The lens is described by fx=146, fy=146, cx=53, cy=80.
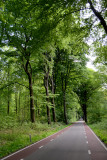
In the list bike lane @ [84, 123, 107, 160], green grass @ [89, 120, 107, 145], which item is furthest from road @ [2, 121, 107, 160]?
green grass @ [89, 120, 107, 145]

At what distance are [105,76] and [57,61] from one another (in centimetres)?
1058

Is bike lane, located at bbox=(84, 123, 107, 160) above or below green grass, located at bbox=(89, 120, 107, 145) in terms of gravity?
above

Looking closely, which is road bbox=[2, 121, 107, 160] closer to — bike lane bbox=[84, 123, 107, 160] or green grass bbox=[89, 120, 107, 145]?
bike lane bbox=[84, 123, 107, 160]

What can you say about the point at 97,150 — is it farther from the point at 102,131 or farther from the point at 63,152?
the point at 102,131

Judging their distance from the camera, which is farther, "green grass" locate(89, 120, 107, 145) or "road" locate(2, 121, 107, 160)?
"green grass" locate(89, 120, 107, 145)

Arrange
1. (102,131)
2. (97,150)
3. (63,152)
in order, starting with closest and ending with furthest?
(63,152)
(97,150)
(102,131)

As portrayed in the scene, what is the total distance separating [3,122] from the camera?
48.5ft

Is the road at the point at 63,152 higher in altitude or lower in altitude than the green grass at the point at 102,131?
higher

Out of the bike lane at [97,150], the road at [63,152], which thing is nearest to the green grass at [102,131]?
the bike lane at [97,150]

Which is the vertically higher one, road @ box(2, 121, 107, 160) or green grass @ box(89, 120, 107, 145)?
road @ box(2, 121, 107, 160)

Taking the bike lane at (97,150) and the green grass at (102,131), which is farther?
the green grass at (102,131)

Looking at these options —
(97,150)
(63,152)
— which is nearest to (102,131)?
(97,150)

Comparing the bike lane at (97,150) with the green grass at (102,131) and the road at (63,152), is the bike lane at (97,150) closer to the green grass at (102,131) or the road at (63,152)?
the road at (63,152)

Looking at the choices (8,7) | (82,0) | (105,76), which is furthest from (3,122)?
(105,76)
